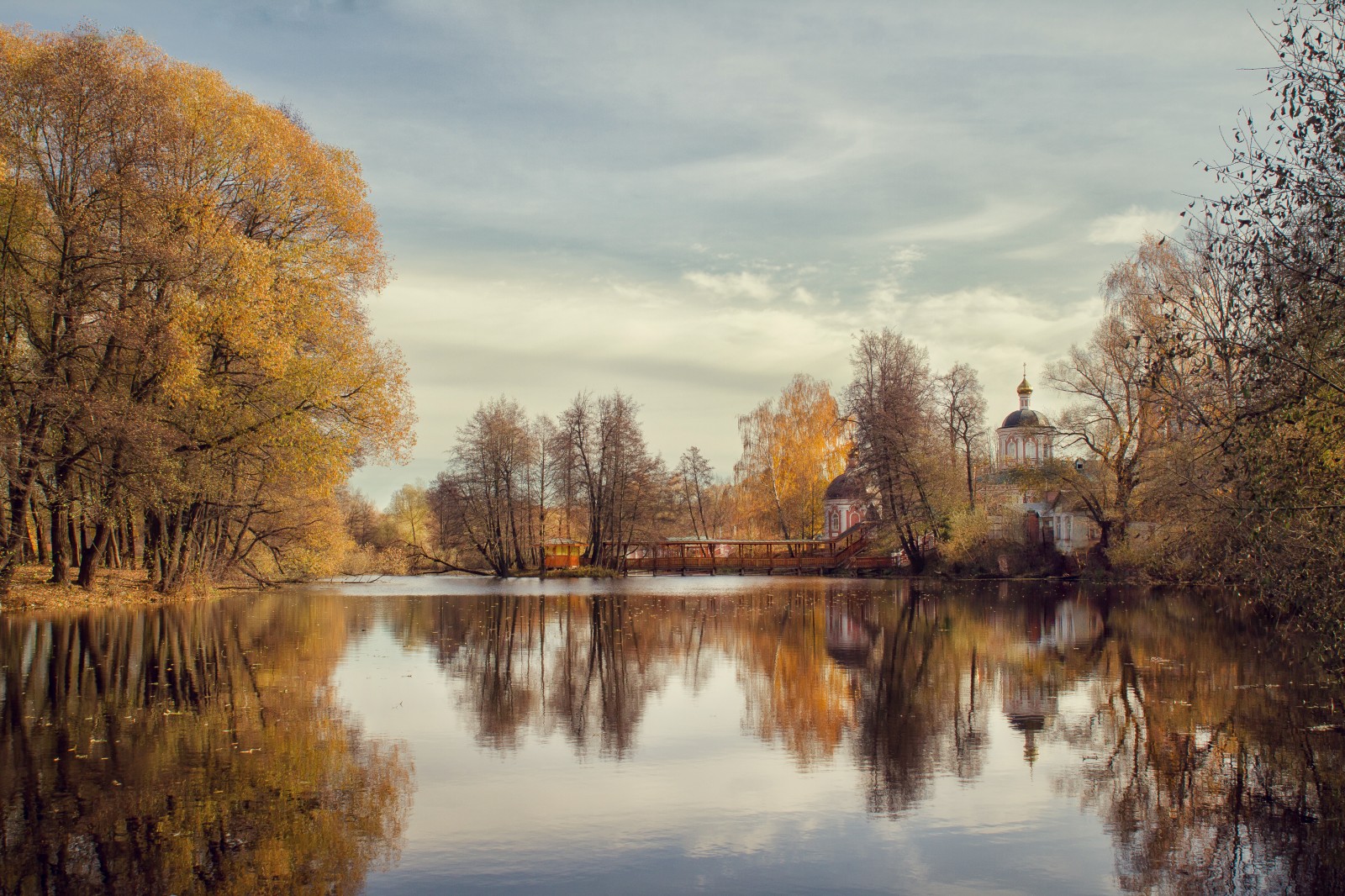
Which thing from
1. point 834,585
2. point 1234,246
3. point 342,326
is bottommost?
point 834,585

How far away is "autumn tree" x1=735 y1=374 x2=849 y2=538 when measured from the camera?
69438 millimetres

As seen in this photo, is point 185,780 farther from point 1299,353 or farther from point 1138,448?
point 1138,448

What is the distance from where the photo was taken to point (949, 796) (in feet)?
27.1

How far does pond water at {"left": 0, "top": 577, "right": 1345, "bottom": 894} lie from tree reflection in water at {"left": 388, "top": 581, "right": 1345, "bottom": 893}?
0.05 meters

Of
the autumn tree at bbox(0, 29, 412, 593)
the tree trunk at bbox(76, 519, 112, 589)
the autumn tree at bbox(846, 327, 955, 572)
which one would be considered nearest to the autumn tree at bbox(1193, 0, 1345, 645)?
the autumn tree at bbox(0, 29, 412, 593)

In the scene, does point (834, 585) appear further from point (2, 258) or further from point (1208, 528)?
point (2, 258)

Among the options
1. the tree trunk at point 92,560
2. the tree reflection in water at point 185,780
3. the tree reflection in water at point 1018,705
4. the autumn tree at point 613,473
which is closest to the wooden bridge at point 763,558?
the autumn tree at point 613,473

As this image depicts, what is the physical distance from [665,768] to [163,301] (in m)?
20.5

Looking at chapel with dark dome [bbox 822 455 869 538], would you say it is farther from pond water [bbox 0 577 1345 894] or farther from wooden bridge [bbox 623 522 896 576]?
pond water [bbox 0 577 1345 894]

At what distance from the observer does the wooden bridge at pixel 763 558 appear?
5950cm

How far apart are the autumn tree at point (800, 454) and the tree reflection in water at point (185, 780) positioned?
181 feet

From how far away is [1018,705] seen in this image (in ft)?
41.6

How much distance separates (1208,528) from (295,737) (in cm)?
1508

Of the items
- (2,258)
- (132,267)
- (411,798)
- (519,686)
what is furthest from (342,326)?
(411,798)
